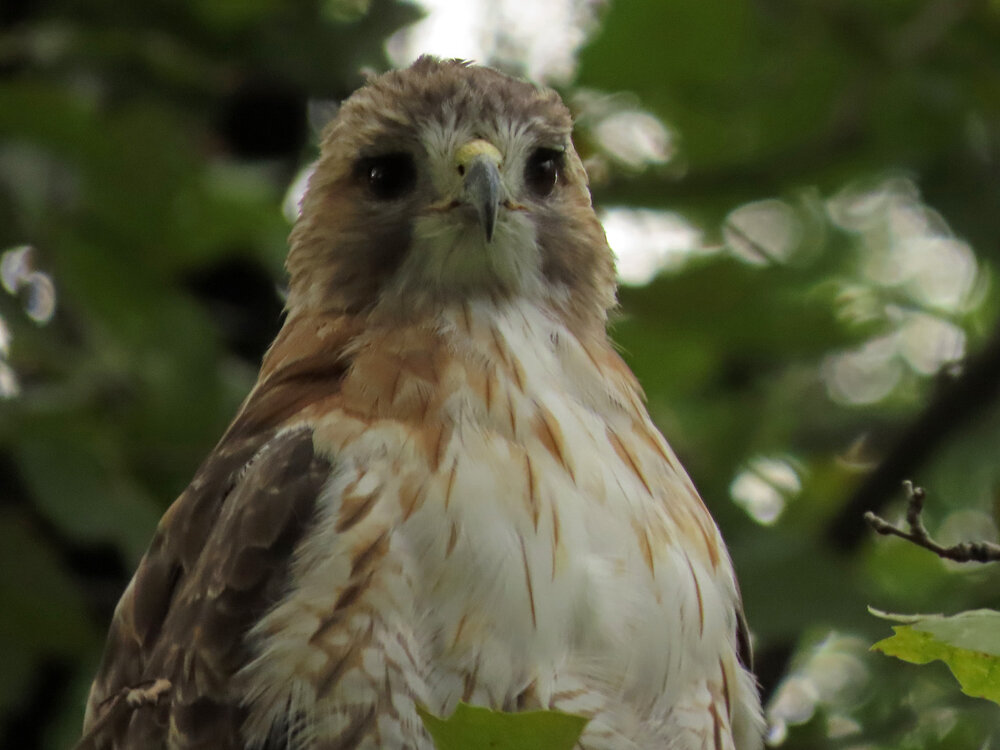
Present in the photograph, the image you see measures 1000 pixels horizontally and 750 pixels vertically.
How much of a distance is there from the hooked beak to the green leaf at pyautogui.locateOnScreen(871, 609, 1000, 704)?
1.61 m

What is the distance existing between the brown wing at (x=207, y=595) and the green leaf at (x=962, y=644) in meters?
1.34

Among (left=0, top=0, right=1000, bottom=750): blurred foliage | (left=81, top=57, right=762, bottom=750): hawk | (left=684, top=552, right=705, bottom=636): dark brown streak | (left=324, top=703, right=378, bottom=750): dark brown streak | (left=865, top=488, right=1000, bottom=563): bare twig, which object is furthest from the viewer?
(left=0, top=0, right=1000, bottom=750): blurred foliage

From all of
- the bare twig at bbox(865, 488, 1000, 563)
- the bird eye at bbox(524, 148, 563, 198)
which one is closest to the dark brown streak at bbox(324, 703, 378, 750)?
the bare twig at bbox(865, 488, 1000, 563)

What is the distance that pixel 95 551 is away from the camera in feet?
14.8

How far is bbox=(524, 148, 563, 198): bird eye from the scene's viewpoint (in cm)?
383

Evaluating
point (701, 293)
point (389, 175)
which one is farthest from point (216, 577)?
point (701, 293)

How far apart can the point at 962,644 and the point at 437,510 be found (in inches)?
50.0

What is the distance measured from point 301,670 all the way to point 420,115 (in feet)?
4.58

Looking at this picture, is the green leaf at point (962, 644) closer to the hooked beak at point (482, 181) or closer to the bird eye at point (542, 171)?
the hooked beak at point (482, 181)

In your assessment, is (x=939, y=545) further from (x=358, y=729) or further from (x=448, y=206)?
(x=448, y=206)

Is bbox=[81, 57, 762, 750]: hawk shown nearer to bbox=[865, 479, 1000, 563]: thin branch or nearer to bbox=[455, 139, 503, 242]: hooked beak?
bbox=[455, 139, 503, 242]: hooked beak

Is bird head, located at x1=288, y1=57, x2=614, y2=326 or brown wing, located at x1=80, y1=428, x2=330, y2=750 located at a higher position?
bird head, located at x1=288, y1=57, x2=614, y2=326

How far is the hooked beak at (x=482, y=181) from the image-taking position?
342cm

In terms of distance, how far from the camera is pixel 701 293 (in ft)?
14.0
